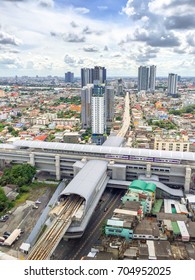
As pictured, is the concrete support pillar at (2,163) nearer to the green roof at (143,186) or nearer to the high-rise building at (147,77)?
the green roof at (143,186)

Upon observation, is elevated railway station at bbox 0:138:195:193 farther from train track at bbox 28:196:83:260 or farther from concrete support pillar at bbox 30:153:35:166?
train track at bbox 28:196:83:260

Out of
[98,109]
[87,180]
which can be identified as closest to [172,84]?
[98,109]

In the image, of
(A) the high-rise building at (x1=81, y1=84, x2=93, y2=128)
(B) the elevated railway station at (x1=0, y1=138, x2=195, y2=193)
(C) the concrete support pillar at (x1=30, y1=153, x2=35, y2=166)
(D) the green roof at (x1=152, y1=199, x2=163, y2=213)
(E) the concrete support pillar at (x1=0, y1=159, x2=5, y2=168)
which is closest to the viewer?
(D) the green roof at (x1=152, y1=199, x2=163, y2=213)

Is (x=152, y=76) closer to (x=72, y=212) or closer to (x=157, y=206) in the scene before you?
(x=157, y=206)

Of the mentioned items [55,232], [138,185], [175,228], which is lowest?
[175,228]

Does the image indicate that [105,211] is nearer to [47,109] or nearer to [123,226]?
[123,226]

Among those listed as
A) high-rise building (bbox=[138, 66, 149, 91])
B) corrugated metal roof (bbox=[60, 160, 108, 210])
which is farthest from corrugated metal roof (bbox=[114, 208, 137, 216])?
high-rise building (bbox=[138, 66, 149, 91])
